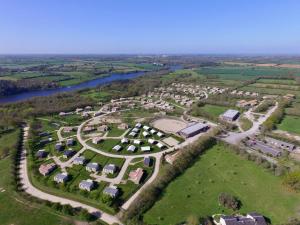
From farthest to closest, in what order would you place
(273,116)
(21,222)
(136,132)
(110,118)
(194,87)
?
(194,87)
(110,118)
(273,116)
(136,132)
(21,222)

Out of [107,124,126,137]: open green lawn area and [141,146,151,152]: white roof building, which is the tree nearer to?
[141,146,151,152]: white roof building

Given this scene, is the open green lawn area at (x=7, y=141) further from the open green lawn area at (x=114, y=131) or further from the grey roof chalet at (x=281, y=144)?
the grey roof chalet at (x=281, y=144)

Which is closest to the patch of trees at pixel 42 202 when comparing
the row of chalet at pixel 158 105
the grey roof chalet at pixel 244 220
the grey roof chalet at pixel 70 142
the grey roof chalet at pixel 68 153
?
the grey roof chalet at pixel 68 153

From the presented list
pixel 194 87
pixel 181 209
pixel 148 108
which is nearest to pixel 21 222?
pixel 181 209

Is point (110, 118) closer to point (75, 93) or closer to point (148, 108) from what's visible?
point (148, 108)

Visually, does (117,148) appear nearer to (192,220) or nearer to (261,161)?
(192,220)

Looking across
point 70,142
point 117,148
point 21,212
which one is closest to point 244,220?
point 117,148
